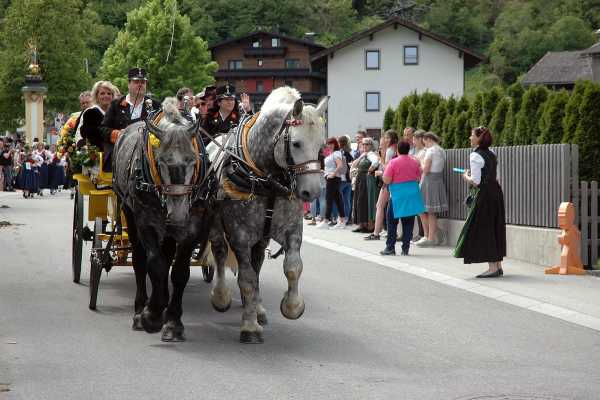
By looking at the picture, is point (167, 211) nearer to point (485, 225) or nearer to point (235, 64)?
point (485, 225)

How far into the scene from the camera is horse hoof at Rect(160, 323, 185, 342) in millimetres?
9266

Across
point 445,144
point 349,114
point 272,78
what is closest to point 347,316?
point 445,144

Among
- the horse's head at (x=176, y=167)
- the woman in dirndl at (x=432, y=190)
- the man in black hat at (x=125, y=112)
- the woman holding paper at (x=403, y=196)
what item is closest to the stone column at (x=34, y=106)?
the woman in dirndl at (x=432, y=190)

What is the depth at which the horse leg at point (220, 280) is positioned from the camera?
34.3 feet

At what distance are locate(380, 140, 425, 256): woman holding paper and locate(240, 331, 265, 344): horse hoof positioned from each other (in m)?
8.67

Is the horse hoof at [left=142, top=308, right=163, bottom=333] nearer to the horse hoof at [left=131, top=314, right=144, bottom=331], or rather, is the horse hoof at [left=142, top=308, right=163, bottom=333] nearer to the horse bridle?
the horse hoof at [left=131, top=314, right=144, bottom=331]

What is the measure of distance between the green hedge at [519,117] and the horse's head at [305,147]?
28.2 feet

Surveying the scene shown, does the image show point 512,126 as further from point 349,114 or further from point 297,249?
point 349,114

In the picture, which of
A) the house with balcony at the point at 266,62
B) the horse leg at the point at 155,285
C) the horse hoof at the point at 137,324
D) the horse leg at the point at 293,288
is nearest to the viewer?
the horse leg at the point at 293,288

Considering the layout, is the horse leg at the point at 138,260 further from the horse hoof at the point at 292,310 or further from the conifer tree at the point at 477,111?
the conifer tree at the point at 477,111

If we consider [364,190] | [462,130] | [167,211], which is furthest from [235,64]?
[167,211]

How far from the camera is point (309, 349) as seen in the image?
A: 9.00 metres

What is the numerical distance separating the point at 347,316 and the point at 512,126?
1041 centimetres

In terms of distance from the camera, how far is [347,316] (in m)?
10.9
